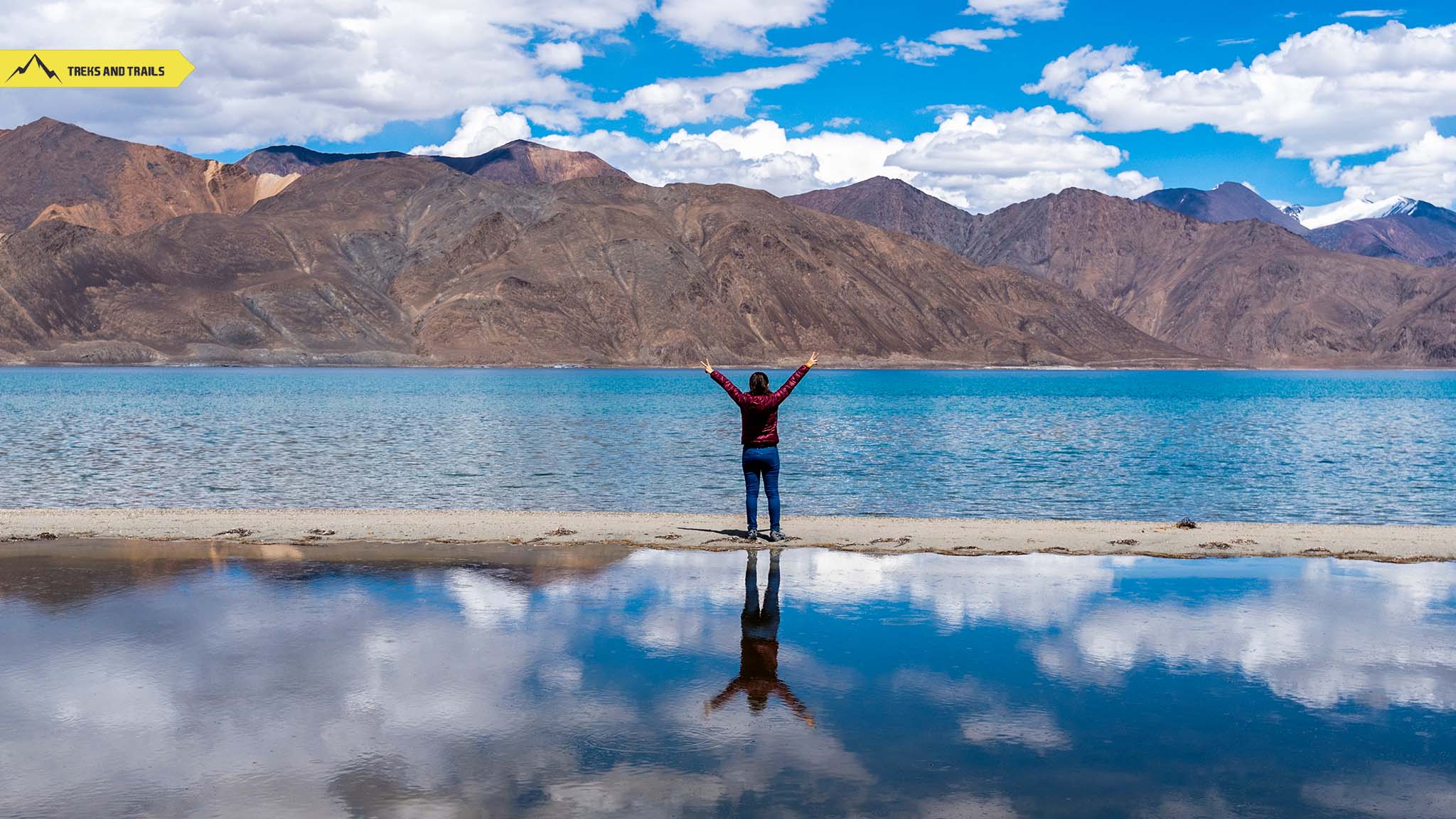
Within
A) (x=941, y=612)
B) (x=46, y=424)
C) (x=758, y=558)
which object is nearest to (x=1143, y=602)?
(x=941, y=612)

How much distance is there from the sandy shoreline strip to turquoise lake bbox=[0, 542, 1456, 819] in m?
2.82

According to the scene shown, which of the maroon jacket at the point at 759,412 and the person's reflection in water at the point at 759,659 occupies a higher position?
the maroon jacket at the point at 759,412

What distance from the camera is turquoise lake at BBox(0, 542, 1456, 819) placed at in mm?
7121

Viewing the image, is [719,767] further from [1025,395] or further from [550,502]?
[1025,395]

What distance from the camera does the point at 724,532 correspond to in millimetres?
19156

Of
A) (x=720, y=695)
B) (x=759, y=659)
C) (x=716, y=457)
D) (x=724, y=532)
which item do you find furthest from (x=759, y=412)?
(x=716, y=457)

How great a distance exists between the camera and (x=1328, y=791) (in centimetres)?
717

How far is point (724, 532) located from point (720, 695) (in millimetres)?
10056

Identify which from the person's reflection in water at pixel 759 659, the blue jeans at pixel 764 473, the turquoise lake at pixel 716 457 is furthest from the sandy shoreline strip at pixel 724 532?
the turquoise lake at pixel 716 457

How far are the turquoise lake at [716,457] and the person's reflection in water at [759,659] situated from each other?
13.8 m

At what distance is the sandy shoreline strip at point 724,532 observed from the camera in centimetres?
1723

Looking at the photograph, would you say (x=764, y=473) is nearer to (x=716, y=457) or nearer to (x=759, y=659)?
(x=759, y=659)

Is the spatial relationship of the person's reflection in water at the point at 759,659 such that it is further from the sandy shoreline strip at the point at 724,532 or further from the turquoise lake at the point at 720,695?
the sandy shoreline strip at the point at 724,532

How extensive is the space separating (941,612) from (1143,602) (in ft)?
7.19
